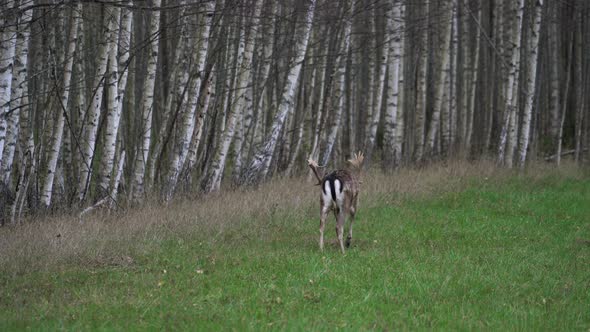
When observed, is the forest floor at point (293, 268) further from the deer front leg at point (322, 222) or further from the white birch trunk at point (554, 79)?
the white birch trunk at point (554, 79)

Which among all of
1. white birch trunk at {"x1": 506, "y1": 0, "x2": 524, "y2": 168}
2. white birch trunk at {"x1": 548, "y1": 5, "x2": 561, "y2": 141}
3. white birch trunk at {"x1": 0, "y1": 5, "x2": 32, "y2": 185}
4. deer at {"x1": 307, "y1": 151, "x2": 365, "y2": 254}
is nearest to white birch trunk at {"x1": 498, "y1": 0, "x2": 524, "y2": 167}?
white birch trunk at {"x1": 506, "y1": 0, "x2": 524, "y2": 168}

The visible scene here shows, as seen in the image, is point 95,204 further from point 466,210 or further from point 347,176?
point 466,210

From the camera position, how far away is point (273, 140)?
56.6ft

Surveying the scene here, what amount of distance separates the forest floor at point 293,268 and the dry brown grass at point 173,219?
0.03 metres

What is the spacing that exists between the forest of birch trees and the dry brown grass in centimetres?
85

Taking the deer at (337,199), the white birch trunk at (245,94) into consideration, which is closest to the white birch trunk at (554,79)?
the white birch trunk at (245,94)

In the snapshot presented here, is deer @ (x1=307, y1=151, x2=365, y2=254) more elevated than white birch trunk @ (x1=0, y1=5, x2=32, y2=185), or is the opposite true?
white birch trunk @ (x1=0, y1=5, x2=32, y2=185)

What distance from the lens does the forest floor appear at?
8.00 m

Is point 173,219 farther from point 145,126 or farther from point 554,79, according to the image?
point 554,79

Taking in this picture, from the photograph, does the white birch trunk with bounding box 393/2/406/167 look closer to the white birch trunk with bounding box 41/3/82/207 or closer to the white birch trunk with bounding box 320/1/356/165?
the white birch trunk with bounding box 320/1/356/165

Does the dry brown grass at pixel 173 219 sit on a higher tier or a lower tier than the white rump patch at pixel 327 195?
lower

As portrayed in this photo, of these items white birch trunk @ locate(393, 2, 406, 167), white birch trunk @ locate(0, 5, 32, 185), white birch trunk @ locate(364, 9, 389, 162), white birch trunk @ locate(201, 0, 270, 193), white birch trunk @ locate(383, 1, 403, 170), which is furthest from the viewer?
white birch trunk @ locate(393, 2, 406, 167)

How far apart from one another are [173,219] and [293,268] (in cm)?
335

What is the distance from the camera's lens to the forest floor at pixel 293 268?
315 inches
